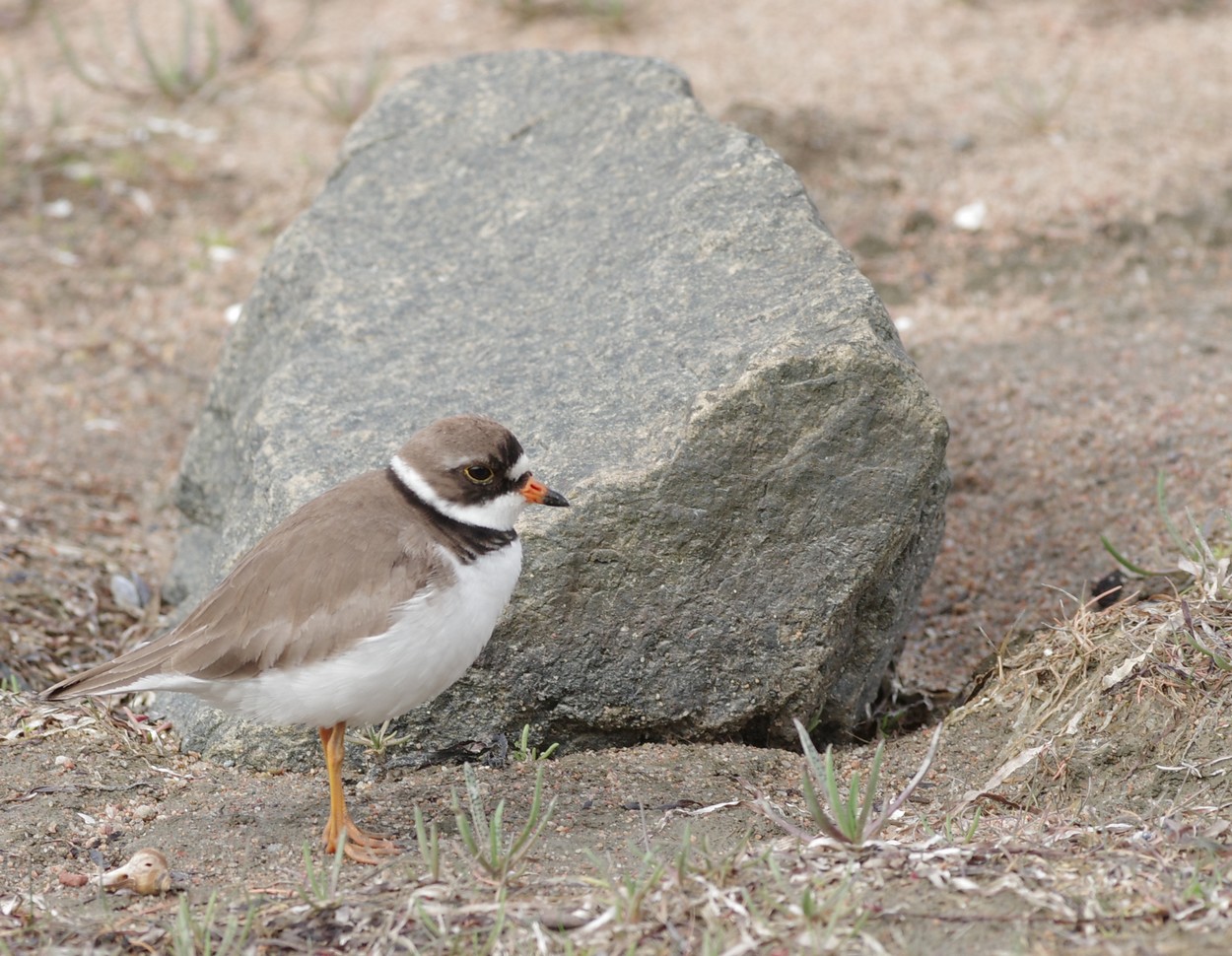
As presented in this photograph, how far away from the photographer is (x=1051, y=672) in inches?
176

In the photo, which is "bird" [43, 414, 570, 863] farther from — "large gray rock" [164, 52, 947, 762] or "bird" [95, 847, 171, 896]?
"bird" [95, 847, 171, 896]

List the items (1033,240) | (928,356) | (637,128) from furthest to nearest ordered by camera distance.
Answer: (1033,240), (928,356), (637,128)

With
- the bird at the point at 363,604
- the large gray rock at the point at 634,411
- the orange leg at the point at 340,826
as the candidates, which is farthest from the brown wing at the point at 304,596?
the large gray rock at the point at 634,411

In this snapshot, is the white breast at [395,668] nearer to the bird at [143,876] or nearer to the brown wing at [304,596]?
the brown wing at [304,596]

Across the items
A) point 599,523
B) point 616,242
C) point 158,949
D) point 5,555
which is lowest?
point 5,555

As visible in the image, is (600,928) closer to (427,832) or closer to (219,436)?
(427,832)

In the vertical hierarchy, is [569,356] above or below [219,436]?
above

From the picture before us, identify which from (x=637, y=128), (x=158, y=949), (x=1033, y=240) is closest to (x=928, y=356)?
(x=1033, y=240)

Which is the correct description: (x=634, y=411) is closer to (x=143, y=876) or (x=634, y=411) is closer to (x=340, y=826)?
(x=340, y=826)

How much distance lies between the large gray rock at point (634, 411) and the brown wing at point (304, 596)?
459mm

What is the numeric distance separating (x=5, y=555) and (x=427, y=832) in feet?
8.27

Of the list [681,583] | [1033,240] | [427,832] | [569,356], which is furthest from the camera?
[1033,240]

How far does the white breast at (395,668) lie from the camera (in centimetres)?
376

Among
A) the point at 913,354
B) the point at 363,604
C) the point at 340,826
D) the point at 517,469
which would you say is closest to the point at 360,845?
the point at 340,826
